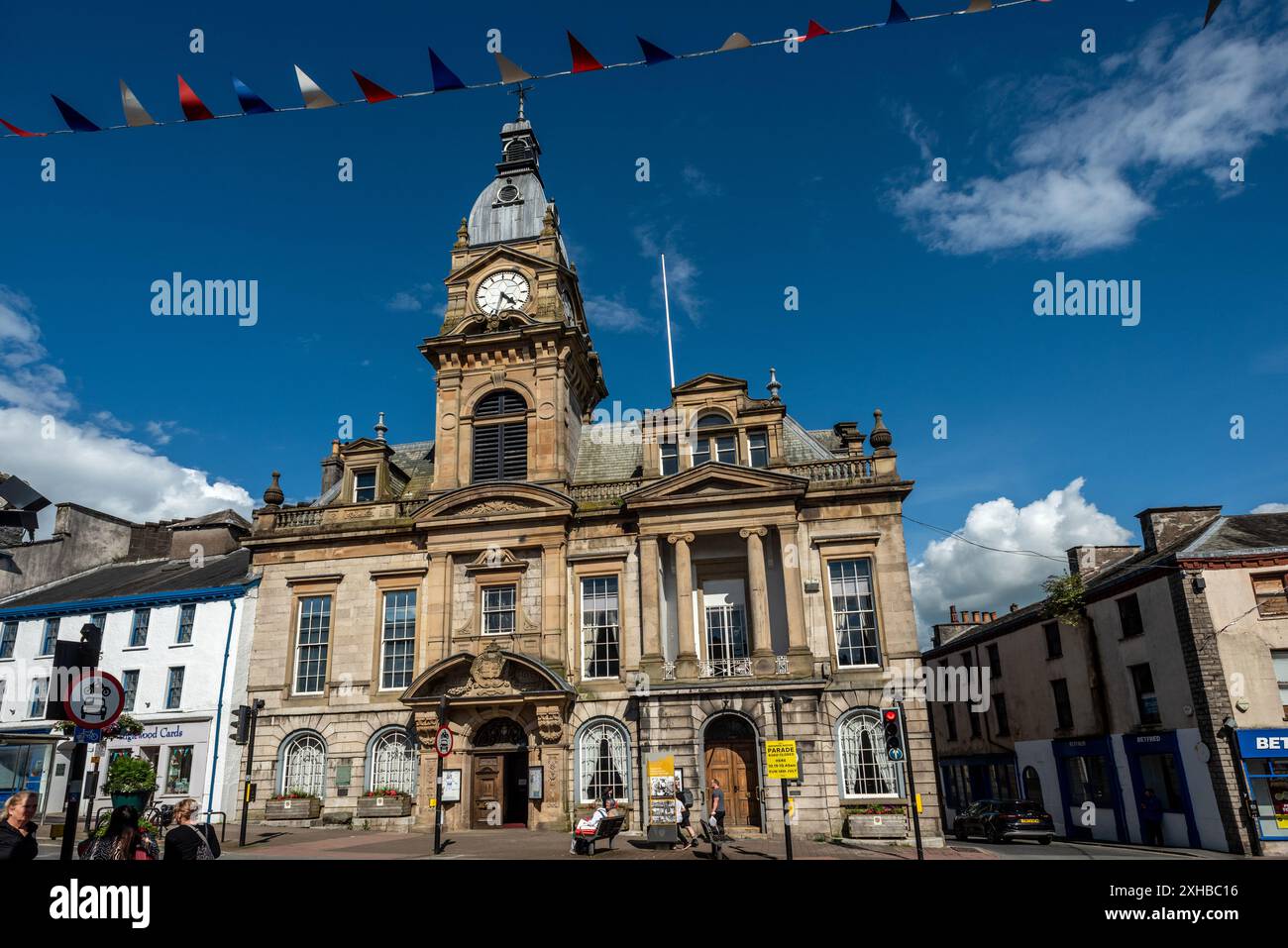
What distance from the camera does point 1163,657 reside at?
27.2 metres

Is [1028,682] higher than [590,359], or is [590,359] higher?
[590,359]

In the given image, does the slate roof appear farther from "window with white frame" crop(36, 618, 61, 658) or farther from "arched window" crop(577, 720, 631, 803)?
"arched window" crop(577, 720, 631, 803)

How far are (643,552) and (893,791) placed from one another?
10.6m

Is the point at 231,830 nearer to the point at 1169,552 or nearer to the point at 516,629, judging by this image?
the point at 516,629

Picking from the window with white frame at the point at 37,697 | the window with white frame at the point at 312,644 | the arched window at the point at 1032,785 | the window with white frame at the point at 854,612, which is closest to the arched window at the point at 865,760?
the window with white frame at the point at 854,612

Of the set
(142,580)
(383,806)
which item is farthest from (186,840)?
(142,580)

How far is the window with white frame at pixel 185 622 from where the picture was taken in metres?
30.6

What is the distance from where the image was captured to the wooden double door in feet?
81.6

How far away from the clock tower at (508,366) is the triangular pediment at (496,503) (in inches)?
37.5

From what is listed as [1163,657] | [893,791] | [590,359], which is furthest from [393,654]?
[1163,657]

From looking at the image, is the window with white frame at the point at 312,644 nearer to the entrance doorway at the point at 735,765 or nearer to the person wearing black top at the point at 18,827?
the entrance doorway at the point at 735,765

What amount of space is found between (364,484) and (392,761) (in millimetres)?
Result: 10348

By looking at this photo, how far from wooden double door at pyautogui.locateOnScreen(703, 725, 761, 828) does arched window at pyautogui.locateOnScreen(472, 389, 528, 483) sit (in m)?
11.9
